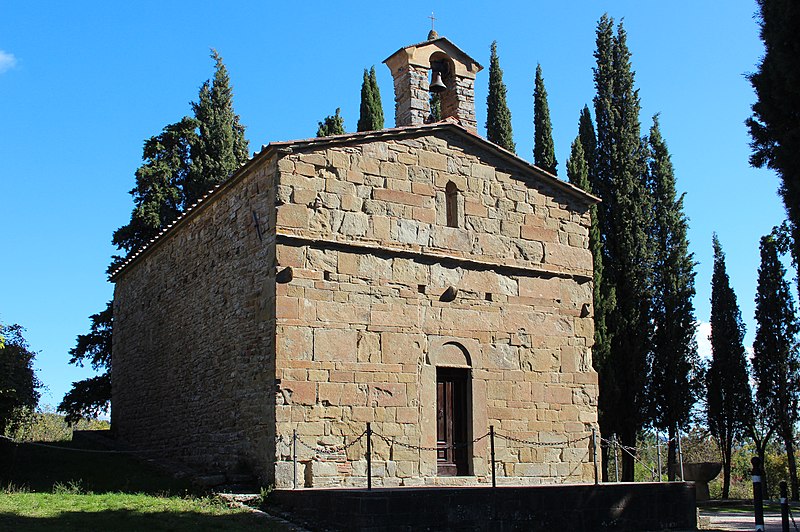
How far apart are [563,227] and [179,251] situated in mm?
8750

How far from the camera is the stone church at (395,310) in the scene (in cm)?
1403

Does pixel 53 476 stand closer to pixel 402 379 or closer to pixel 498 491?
pixel 402 379

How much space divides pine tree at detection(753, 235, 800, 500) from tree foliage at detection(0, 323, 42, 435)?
23.7m

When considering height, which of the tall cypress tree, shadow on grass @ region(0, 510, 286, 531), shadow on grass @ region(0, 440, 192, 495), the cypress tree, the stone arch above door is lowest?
shadow on grass @ region(0, 510, 286, 531)

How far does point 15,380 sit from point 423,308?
8550 mm

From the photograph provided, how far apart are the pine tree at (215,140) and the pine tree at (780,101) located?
2200 centimetres

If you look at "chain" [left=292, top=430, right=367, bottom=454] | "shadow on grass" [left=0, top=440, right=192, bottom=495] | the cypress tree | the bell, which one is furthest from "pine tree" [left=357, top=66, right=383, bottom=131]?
"chain" [left=292, top=430, right=367, bottom=454]

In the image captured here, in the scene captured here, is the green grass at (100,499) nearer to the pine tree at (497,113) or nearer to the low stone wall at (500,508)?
the low stone wall at (500,508)

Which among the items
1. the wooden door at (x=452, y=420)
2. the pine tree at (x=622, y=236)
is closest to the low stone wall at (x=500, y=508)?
the wooden door at (x=452, y=420)

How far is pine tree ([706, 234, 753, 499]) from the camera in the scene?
29.7 m

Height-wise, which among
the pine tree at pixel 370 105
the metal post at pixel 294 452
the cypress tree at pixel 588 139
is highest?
the pine tree at pixel 370 105

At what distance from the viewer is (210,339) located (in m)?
16.6

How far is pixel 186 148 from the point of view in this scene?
3189 cm

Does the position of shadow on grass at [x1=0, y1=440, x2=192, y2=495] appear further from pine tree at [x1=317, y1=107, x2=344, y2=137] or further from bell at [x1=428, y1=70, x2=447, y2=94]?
pine tree at [x1=317, y1=107, x2=344, y2=137]
